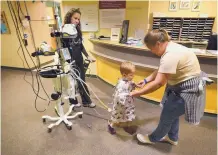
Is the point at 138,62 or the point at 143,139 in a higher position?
the point at 138,62

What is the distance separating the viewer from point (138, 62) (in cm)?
246

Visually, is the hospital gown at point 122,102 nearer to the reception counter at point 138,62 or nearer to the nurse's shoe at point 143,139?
the nurse's shoe at point 143,139

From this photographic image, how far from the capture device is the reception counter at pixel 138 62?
6.49ft

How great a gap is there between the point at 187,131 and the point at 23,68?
4.24m

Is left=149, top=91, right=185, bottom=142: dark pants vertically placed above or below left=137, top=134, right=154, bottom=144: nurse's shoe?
above

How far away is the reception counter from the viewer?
6.49ft

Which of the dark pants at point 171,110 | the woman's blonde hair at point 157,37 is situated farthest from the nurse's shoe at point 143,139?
the woman's blonde hair at point 157,37

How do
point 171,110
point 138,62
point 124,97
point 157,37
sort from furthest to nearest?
point 138,62 < point 124,97 < point 171,110 < point 157,37

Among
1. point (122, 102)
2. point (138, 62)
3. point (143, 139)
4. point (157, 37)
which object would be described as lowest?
point (143, 139)

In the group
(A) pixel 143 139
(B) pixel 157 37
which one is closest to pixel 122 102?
(A) pixel 143 139

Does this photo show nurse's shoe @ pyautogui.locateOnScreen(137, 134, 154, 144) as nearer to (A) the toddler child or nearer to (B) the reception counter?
(A) the toddler child

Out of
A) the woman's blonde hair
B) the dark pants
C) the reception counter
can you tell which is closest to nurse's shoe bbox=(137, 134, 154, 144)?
the dark pants

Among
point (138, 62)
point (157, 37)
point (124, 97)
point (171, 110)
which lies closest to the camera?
point (157, 37)

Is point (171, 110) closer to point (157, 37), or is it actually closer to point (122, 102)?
point (122, 102)
